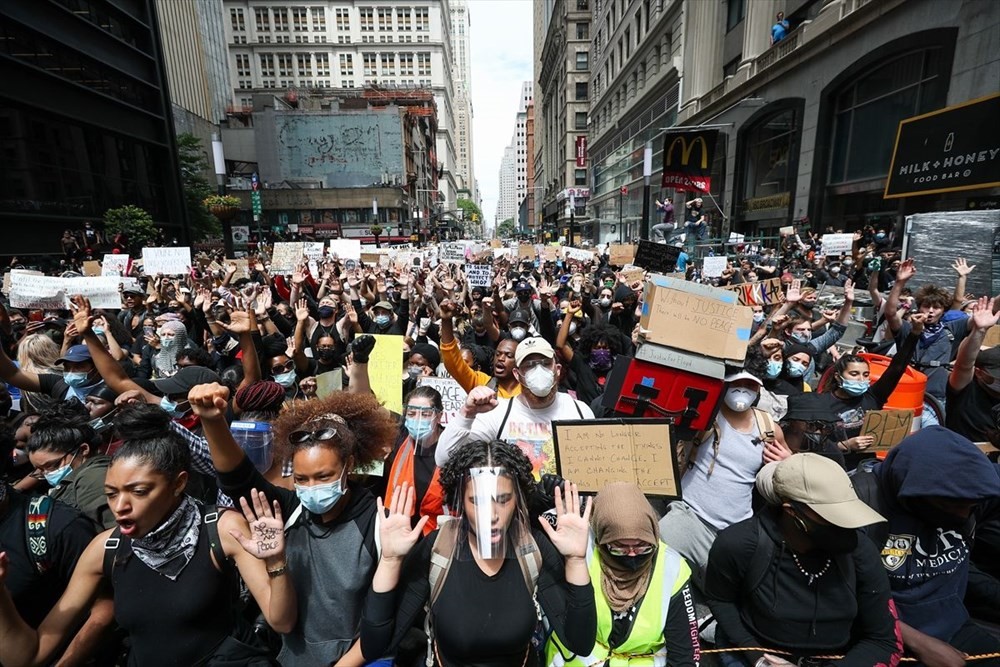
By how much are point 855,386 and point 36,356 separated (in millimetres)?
7332

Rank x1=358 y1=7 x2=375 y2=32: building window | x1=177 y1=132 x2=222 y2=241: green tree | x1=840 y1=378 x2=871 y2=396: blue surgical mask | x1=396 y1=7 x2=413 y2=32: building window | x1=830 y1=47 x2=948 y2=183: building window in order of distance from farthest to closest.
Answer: x1=396 y1=7 x2=413 y2=32: building window
x1=358 y1=7 x2=375 y2=32: building window
x1=177 y1=132 x2=222 y2=241: green tree
x1=830 y1=47 x2=948 y2=183: building window
x1=840 y1=378 x2=871 y2=396: blue surgical mask

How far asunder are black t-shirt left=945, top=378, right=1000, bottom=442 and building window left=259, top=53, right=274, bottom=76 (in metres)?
108

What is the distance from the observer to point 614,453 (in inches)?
101

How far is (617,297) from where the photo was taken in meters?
7.81

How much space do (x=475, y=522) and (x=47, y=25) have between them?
32.9m

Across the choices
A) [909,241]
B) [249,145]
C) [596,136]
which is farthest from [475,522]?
[249,145]

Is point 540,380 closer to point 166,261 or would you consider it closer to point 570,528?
point 570,528

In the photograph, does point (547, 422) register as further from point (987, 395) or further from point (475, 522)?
point (987, 395)

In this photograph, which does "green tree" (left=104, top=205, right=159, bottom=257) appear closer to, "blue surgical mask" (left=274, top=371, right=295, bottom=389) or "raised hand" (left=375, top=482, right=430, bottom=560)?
"blue surgical mask" (left=274, top=371, right=295, bottom=389)

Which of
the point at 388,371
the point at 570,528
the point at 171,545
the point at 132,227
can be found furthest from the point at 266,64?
the point at 570,528

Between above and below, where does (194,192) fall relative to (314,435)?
above

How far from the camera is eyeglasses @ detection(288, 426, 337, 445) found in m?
2.17

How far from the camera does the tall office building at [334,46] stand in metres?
86.6

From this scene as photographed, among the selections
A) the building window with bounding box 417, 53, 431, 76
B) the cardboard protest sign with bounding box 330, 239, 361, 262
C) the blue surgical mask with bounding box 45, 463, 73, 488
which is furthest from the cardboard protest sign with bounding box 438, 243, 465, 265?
the building window with bounding box 417, 53, 431, 76
